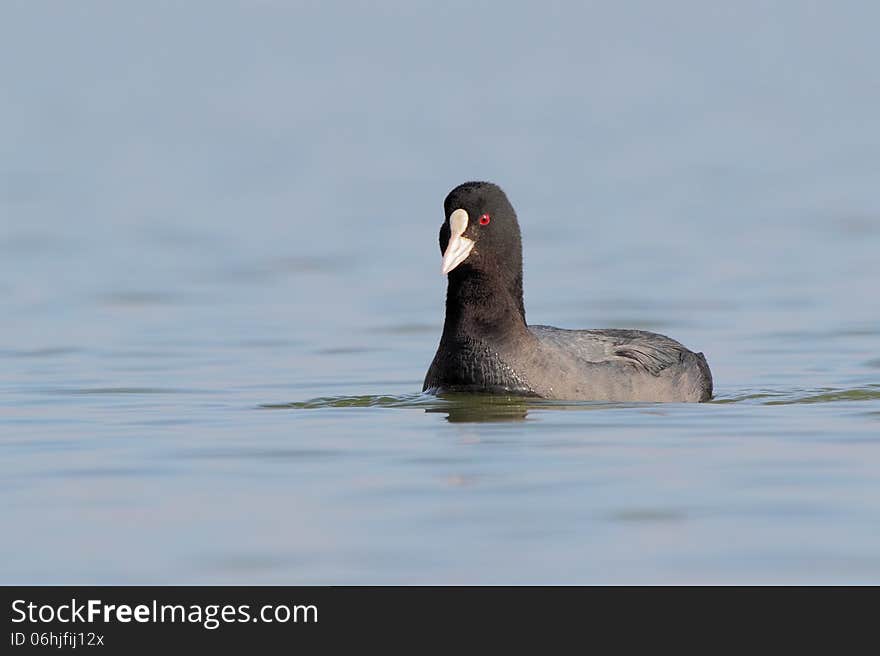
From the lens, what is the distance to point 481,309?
14.1m

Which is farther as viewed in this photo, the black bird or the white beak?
the black bird

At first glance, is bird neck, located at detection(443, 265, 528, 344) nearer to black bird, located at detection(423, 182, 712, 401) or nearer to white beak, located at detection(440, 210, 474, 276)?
black bird, located at detection(423, 182, 712, 401)

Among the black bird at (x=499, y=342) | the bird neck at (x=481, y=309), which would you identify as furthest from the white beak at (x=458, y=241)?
the bird neck at (x=481, y=309)

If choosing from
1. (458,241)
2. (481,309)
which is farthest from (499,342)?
(458,241)

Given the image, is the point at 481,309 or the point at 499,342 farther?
the point at 481,309

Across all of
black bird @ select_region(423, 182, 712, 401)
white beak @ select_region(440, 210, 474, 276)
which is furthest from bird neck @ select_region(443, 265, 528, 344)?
white beak @ select_region(440, 210, 474, 276)

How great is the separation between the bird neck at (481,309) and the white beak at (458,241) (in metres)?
0.21

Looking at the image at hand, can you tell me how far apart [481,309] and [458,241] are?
52 cm

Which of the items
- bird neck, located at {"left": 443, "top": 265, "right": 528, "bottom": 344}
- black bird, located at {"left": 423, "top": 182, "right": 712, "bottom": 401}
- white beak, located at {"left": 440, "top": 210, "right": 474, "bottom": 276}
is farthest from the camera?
bird neck, located at {"left": 443, "top": 265, "right": 528, "bottom": 344}

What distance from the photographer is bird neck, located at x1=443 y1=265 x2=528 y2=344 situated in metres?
14.1

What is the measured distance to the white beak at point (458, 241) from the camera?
13844mm

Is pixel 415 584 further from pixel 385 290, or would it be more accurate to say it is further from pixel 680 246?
pixel 680 246

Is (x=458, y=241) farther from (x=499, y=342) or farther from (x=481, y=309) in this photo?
(x=499, y=342)

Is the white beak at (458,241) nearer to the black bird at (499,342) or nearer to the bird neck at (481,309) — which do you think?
the black bird at (499,342)
